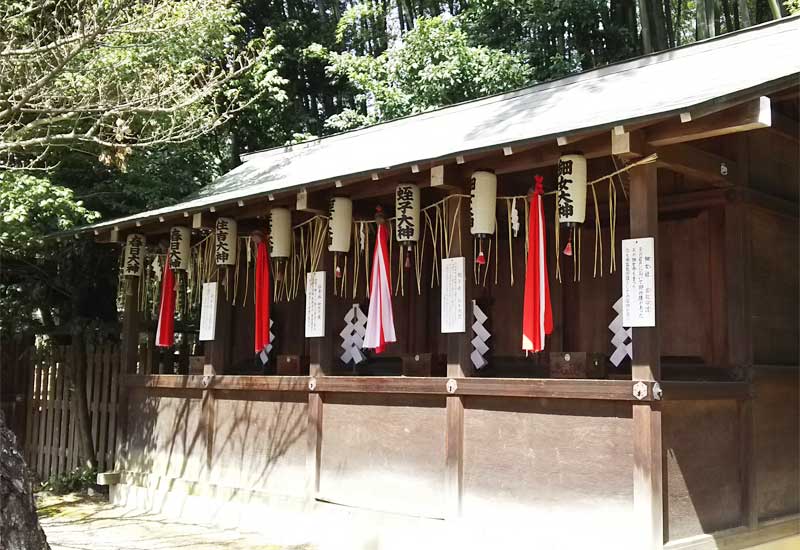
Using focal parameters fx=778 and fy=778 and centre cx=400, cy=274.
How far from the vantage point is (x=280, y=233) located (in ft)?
28.8

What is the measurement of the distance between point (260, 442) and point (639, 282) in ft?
16.1

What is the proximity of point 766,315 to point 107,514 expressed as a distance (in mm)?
8228

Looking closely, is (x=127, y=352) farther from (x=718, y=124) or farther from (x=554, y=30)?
(x=554, y=30)

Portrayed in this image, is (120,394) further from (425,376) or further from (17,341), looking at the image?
(425,376)

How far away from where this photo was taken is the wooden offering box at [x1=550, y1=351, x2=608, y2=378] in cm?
655

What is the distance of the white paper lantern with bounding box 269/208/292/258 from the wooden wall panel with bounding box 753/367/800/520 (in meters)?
4.98

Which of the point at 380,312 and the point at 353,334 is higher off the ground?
the point at 380,312

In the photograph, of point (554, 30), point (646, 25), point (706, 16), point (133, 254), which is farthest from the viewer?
point (554, 30)

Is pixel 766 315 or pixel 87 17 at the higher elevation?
pixel 87 17

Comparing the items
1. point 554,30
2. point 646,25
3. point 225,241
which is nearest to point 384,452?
point 225,241

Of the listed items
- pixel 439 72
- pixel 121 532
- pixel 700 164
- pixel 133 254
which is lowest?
pixel 121 532

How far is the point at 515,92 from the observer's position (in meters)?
10.1

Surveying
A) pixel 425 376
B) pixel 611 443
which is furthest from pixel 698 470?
pixel 425 376

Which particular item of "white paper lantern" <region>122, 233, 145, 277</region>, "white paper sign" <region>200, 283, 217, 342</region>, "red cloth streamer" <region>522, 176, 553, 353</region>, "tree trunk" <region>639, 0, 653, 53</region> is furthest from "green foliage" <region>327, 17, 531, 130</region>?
"red cloth streamer" <region>522, 176, 553, 353</region>
